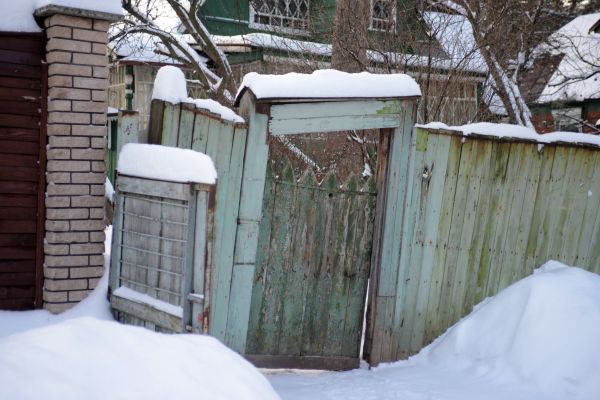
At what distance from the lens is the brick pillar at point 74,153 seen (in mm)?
4441

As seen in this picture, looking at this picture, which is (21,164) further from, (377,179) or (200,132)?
(377,179)

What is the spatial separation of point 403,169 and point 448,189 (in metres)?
0.46

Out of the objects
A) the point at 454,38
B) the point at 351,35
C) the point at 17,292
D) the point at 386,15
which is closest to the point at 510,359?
the point at 17,292

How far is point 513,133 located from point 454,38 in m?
3.45

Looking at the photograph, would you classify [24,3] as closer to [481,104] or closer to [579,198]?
[579,198]

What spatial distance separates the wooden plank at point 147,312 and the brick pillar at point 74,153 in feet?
1.45

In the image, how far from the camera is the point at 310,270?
4.86 meters

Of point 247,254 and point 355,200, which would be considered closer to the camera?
point 247,254

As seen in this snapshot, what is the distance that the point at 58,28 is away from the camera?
4.39 meters

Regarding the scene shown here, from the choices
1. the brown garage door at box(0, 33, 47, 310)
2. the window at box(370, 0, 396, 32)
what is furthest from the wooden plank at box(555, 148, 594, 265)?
the brown garage door at box(0, 33, 47, 310)

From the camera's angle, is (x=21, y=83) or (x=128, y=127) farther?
(x=128, y=127)

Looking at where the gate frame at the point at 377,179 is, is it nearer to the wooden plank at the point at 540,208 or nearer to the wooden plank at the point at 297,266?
the wooden plank at the point at 297,266

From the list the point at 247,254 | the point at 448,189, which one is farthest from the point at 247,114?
the point at 448,189

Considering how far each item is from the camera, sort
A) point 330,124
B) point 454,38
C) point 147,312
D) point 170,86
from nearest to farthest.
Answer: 1. point 147,312
2. point 170,86
3. point 330,124
4. point 454,38
